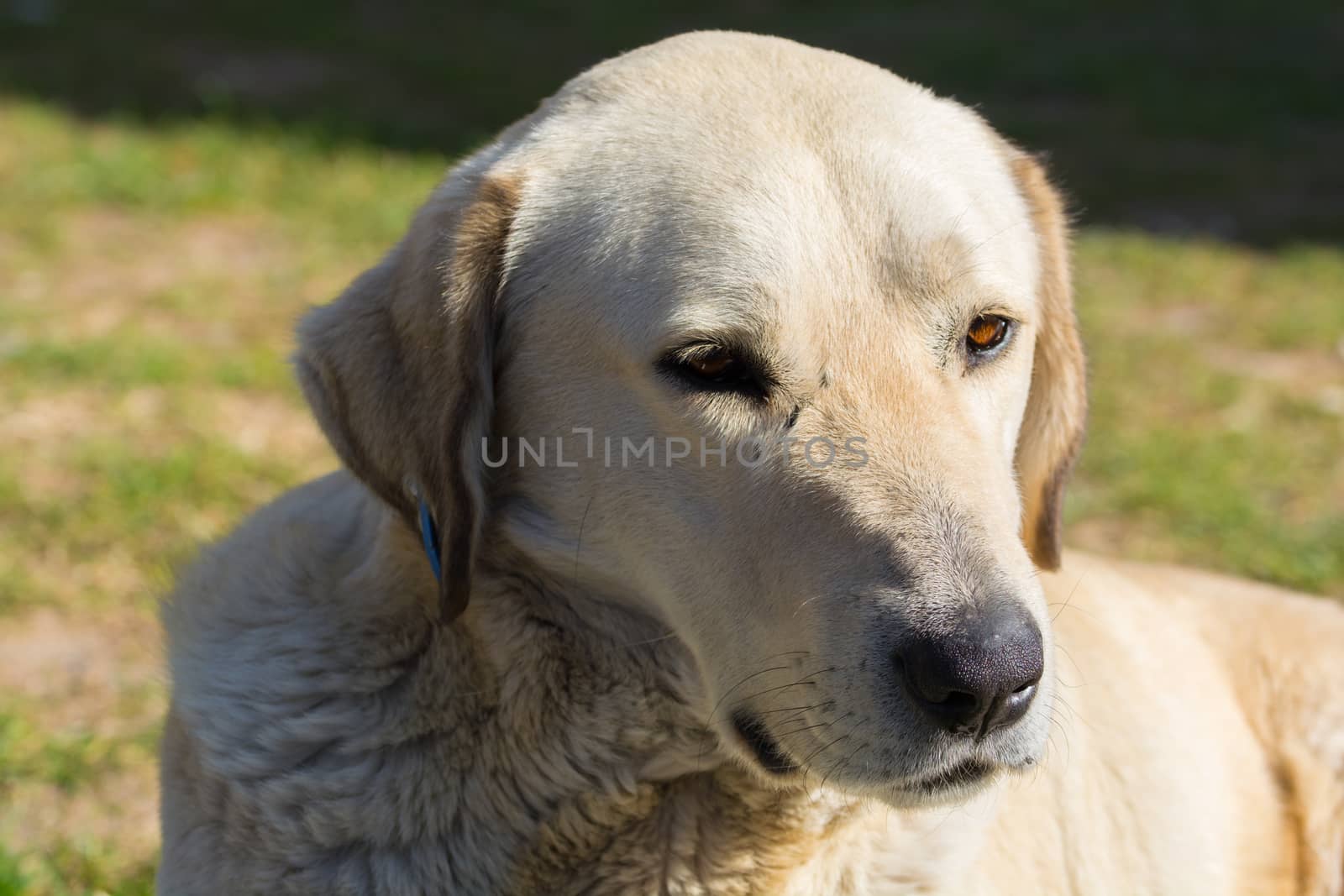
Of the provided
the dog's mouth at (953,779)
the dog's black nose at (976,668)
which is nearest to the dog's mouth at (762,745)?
the dog's mouth at (953,779)

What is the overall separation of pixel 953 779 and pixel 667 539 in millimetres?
593

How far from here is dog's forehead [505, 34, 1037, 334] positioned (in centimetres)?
226

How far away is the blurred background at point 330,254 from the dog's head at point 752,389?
0.77m

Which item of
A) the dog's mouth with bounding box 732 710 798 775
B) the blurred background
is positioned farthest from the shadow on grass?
the dog's mouth with bounding box 732 710 798 775

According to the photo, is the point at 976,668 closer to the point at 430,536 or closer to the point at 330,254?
the point at 430,536

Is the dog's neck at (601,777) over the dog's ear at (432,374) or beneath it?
beneath

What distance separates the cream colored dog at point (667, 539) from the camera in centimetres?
216

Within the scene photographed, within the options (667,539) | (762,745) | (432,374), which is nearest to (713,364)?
(667,539)

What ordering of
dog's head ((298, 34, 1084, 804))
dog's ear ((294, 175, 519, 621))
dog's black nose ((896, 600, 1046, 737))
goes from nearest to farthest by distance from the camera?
1. dog's black nose ((896, 600, 1046, 737))
2. dog's head ((298, 34, 1084, 804))
3. dog's ear ((294, 175, 519, 621))

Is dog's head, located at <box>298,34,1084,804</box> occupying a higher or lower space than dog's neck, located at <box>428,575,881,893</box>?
higher

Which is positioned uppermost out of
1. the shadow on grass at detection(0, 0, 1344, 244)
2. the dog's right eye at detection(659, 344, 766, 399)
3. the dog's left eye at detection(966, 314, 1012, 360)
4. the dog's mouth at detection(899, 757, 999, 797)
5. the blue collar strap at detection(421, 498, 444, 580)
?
the dog's right eye at detection(659, 344, 766, 399)

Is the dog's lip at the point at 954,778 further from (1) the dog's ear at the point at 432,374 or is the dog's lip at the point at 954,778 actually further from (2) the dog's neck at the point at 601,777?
(1) the dog's ear at the point at 432,374

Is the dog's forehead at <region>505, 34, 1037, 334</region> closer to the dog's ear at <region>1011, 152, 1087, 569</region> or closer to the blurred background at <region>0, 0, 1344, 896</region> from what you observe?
the dog's ear at <region>1011, 152, 1087, 569</region>

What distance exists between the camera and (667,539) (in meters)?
2.33
